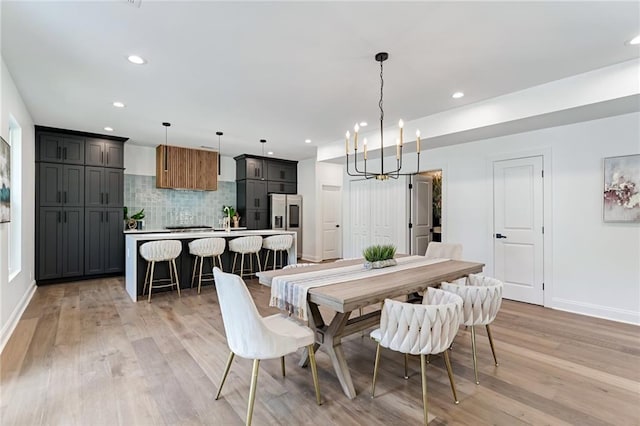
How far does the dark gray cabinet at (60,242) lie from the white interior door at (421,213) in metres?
5.86

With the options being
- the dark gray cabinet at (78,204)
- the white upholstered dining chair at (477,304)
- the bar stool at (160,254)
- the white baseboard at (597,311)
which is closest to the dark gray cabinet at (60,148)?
the dark gray cabinet at (78,204)

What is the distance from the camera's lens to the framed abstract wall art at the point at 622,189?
3.40m

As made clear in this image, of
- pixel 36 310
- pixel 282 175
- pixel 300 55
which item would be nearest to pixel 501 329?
pixel 300 55

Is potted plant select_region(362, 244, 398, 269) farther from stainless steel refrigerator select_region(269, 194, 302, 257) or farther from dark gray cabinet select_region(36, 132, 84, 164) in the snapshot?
dark gray cabinet select_region(36, 132, 84, 164)

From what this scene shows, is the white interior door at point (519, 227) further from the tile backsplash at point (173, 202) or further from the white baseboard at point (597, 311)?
the tile backsplash at point (173, 202)

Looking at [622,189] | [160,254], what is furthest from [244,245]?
[622,189]

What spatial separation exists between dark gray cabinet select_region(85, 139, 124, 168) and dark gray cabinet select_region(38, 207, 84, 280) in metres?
0.91

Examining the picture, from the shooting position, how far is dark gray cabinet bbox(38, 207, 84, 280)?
512 centimetres

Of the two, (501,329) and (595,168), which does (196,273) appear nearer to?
(501,329)

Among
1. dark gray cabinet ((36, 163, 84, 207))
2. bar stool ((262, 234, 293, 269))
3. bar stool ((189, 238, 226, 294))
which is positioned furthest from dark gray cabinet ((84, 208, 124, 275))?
bar stool ((262, 234, 293, 269))

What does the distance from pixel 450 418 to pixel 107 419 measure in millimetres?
2032

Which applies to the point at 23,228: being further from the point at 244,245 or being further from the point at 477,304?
the point at 477,304

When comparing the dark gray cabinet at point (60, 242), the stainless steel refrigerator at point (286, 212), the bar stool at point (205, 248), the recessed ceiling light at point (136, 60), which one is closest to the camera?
the recessed ceiling light at point (136, 60)

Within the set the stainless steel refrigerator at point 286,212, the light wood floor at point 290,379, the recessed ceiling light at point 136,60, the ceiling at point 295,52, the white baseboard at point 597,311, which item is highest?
the ceiling at point 295,52
